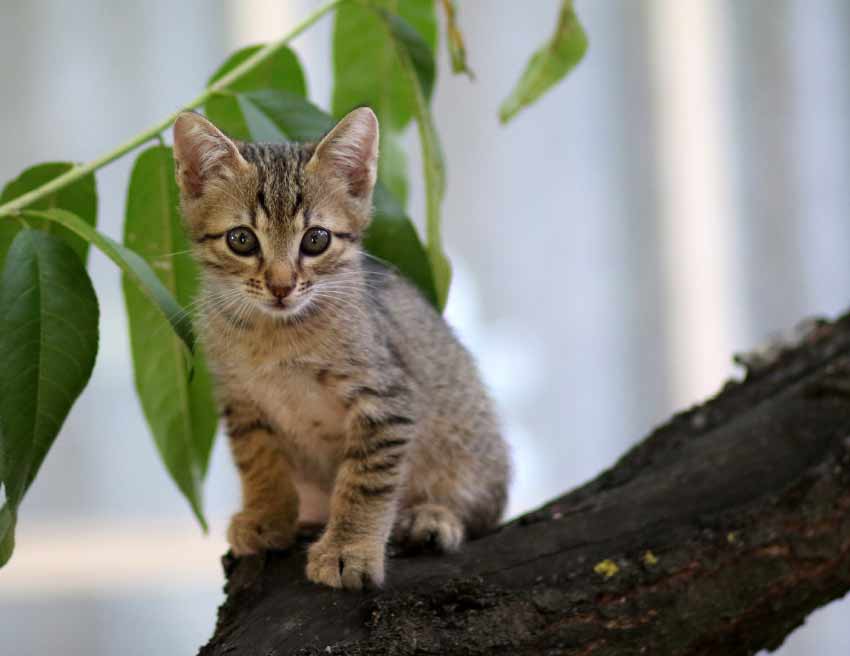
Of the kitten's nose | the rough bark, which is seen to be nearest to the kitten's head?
the kitten's nose

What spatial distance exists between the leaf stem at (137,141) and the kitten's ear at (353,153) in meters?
0.21

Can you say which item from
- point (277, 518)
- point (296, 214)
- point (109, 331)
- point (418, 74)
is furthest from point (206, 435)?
point (109, 331)

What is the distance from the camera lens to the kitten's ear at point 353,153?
1.56m

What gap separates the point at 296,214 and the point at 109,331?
162 cm

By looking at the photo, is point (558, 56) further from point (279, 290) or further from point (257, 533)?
point (257, 533)

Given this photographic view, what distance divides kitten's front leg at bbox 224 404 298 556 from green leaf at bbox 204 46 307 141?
515 millimetres

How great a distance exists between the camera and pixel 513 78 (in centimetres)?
342

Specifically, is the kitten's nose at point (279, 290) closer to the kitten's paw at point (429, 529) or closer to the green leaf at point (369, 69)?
the kitten's paw at point (429, 529)

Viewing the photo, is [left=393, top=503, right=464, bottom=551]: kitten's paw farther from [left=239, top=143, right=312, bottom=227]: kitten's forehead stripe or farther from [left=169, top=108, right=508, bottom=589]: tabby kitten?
[left=239, top=143, right=312, bottom=227]: kitten's forehead stripe

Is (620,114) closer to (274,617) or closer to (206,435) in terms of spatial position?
(206,435)

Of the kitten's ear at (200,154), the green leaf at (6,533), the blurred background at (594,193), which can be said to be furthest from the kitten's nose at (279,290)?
the blurred background at (594,193)

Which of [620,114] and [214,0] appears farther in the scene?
[620,114]

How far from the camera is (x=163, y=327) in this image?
1657 mm

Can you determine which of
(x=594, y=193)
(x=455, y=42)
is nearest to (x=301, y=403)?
(x=455, y=42)
